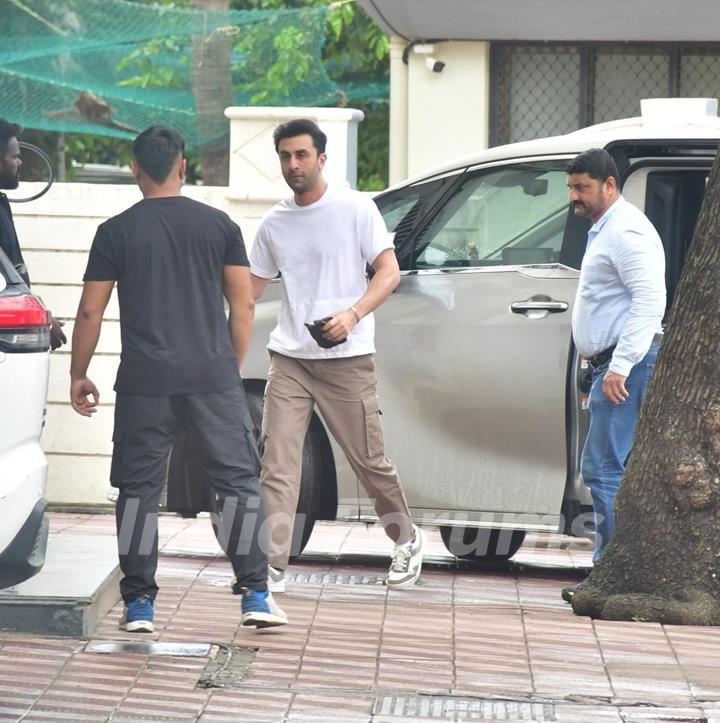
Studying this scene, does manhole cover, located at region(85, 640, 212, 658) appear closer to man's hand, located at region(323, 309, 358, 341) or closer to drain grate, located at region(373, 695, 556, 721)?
drain grate, located at region(373, 695, 556, 721)

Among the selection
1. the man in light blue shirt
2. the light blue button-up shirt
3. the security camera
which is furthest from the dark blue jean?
the security camera

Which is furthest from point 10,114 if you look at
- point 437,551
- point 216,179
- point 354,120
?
point 437,551

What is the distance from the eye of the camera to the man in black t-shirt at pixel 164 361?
6.24 metres

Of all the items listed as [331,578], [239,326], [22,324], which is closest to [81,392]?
[239,326]

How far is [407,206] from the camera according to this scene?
26.9 ft

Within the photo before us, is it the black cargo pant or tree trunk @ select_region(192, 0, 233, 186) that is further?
tree trunk @ select_region(192, 0, 233, 186)

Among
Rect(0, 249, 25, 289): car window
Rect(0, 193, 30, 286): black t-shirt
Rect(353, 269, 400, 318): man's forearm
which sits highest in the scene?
Rect(0, 193, 30, 286): black t-shirt

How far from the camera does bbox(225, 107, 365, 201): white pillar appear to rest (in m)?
10.3

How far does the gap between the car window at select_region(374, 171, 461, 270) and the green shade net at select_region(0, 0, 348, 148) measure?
517 centimetres

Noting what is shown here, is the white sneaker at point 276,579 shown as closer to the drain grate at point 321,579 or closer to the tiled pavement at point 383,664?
the tiled pavement at point 383,664

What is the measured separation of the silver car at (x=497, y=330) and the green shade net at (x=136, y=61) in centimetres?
550

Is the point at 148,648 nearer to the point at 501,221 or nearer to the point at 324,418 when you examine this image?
the point at 324,418

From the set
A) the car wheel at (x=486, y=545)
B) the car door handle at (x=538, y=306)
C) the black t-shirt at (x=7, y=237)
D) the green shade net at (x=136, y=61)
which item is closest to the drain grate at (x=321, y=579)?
the car wheel at (x=486, y=545)

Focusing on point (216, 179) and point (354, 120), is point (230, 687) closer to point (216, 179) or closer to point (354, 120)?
point (354, 120)
